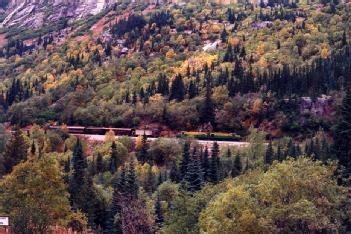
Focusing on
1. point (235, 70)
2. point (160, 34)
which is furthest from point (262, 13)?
point (235, 70)

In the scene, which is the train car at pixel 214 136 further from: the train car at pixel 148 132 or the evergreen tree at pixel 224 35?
the evergreen tree at pixel 224 35

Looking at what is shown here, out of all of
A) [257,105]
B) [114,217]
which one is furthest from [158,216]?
[257,105]

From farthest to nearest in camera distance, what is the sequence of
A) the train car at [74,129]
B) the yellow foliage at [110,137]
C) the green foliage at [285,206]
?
the train car at [74,129] < the yellow foliage at [110,137] < the green foliage at [285,206]

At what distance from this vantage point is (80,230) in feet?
157

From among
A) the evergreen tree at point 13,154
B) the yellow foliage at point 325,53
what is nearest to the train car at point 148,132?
the evergreen tree at point 13,154

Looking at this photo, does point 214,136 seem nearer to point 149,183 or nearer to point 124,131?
point 124,131

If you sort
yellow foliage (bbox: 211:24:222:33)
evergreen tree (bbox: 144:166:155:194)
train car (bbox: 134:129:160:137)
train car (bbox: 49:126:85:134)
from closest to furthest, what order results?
evergreen tree (bbox: 144:166:155:194), train car (bbox: 134:129:160:137), train car (bbox: 49:126:85:134), yellow foliage (bbox: 211:24:222:33)

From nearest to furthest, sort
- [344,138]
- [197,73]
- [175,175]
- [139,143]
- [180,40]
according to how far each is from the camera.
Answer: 1. [344,138]
2. [175,175]
3. [139,143]
4. [197,73]
5. [180,40]

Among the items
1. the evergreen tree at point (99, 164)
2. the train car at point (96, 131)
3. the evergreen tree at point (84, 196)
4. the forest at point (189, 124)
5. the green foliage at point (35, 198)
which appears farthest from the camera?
the train car at point (96, 131)

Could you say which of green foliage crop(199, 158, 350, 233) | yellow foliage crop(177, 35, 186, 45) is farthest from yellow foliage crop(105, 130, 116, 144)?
yellow foliage crop(177, 35, 186, 45)

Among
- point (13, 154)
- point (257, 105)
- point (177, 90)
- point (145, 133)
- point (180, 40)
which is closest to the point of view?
point (13, 154)

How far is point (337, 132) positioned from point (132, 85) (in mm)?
94448

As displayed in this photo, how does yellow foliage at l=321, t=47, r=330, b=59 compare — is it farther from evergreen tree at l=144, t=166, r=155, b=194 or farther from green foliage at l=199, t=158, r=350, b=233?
green foliage at l=199, t=158, r=350, b=233

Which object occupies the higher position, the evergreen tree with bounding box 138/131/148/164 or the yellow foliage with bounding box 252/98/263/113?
the yellow foliage with bounding box 252/98/263/113
